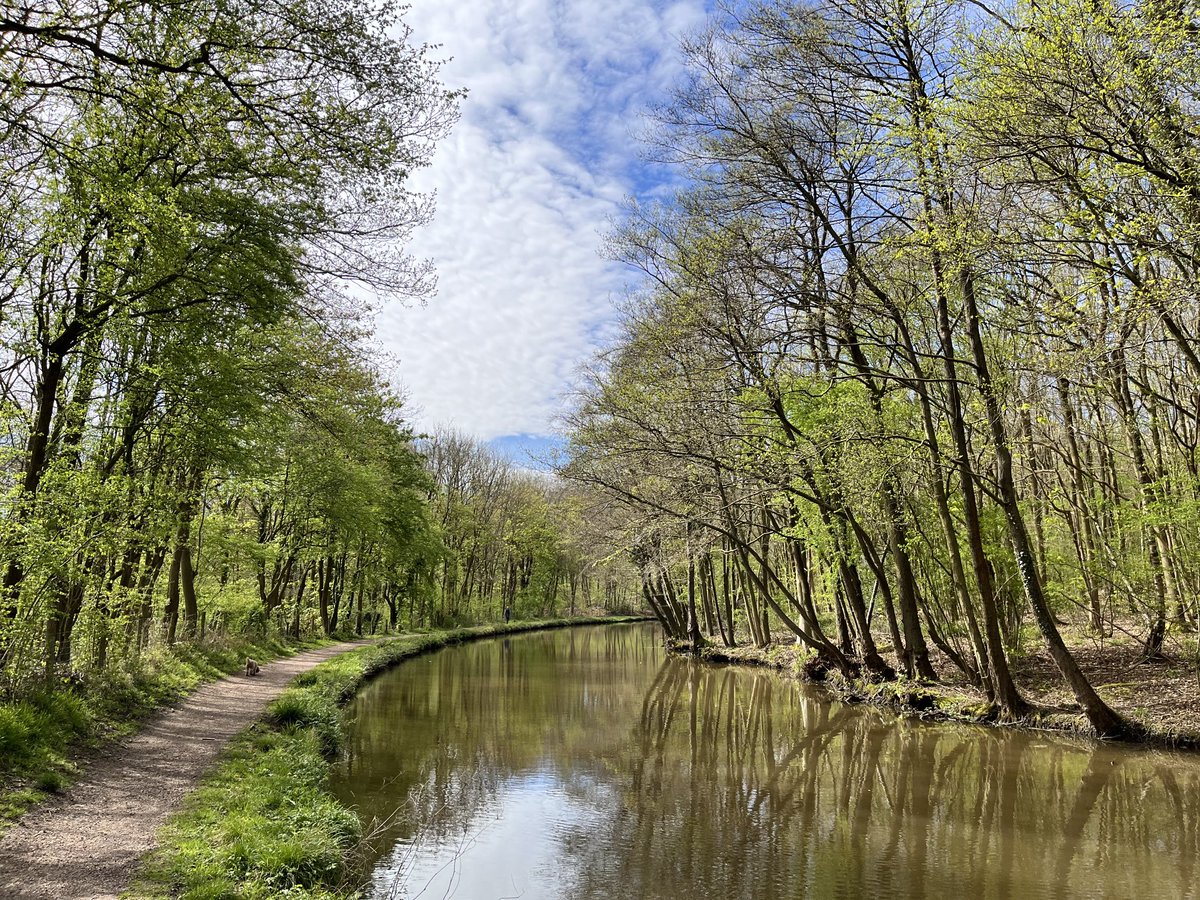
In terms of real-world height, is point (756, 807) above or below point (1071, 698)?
below

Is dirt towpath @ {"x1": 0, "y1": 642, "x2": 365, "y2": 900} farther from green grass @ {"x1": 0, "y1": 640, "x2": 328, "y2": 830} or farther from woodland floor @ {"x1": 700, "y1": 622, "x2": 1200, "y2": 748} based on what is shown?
woodland floor @ {"x1": 700, "y1": 622, "x2": 1200, "y2": 748}

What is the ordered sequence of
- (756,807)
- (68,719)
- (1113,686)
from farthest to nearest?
(1113,686)
(756,807)
(68,719)

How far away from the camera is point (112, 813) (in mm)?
6348

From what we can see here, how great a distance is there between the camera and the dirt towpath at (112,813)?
493cm

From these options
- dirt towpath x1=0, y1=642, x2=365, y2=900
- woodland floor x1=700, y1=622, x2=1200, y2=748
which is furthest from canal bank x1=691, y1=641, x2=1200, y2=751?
dirt towpath x1=0, y1=642, x2=365, y2=900

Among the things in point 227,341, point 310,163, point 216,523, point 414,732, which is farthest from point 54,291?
point 216,523

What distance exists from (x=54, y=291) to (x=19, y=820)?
20.5ft

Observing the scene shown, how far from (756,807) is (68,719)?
796 cm

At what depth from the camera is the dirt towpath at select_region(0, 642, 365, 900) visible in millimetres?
4930

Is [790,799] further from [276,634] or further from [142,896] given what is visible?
[276,634]

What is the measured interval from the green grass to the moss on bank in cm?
123

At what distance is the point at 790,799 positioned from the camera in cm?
961

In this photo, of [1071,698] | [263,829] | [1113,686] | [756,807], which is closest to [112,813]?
[263,829]

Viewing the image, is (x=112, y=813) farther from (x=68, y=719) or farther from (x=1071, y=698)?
(x=1071, y=698)
